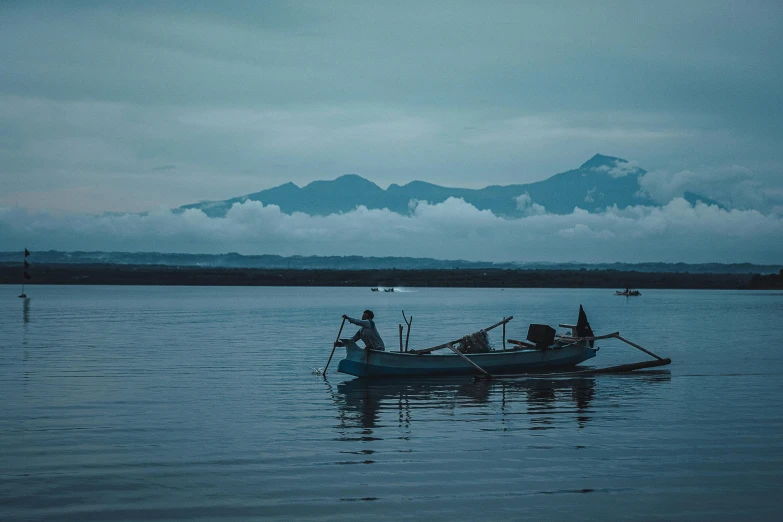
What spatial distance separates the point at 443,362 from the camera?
31.6m

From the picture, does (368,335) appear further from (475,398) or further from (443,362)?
(475,398)

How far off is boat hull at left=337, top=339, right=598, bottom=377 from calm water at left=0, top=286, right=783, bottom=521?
870 mm

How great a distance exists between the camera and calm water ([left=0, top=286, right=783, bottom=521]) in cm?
1349

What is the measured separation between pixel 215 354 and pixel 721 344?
3016cm

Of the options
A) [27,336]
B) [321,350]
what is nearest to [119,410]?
[321,350]

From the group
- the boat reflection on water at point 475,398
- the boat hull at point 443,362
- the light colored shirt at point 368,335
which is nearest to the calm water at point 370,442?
the boat reflection on water at point 475,398

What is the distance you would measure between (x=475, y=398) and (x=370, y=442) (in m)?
8.39

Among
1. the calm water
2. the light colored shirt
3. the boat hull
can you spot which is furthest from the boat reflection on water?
the light colored shirt

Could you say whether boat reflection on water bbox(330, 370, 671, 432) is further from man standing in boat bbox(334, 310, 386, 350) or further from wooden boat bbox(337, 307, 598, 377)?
man standing in boat bbox(334, 310, 386, 350)

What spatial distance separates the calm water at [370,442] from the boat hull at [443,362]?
0.87m

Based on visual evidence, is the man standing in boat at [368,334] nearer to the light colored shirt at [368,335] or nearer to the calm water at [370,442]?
the light colored shirt at [368,335]

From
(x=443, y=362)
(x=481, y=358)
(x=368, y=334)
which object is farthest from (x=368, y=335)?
(x=481, y=358)

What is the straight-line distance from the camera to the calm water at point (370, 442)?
1349 cm

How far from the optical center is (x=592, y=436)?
1942 cm
